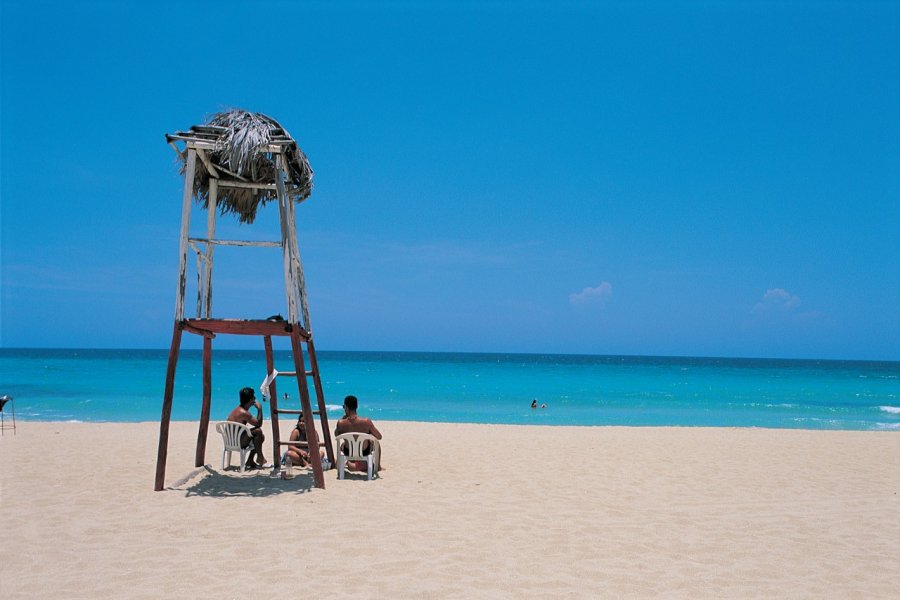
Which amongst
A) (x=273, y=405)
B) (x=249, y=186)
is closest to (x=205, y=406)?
(x=273, y=405)

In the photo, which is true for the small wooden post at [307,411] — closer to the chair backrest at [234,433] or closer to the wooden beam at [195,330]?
the wooden beam at [195,330]

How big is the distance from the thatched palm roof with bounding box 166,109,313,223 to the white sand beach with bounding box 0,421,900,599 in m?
3.76

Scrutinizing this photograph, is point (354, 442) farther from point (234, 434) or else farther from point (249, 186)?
point (249, 186)

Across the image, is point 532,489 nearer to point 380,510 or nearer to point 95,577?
point 380,510

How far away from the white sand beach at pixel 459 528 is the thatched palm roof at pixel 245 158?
3757mm

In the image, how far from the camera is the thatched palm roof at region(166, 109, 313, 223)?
735cm

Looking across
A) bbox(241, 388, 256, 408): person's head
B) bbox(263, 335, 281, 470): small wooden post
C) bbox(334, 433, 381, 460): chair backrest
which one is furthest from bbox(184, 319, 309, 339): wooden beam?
bbox(334, 433, 381, 460): chair backrest

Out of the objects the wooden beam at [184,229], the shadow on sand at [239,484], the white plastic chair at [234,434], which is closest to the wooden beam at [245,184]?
the wooden beam at [184,229]

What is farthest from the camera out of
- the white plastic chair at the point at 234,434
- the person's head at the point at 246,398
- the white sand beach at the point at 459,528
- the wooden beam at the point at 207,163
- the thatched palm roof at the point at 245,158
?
the person's head at the point at 246,398

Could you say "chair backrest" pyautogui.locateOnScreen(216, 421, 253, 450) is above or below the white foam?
above

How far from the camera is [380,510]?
675 cm

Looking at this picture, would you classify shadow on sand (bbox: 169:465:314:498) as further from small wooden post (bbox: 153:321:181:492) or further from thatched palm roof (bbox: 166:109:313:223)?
thatched palm roof (bbox: 166:109:313:223)

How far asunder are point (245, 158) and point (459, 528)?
4.63 metres

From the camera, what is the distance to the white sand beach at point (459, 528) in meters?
4.64
